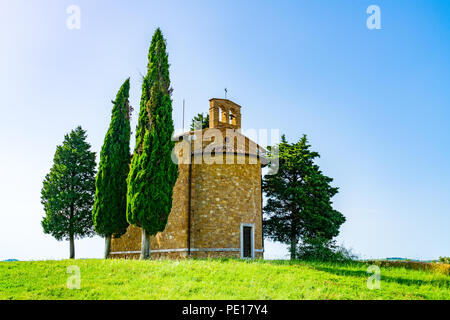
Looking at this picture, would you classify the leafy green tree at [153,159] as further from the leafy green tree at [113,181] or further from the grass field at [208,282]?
the leafy green tree at [113,181]

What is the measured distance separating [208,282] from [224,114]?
12.9 meters

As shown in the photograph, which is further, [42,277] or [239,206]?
[239,206]

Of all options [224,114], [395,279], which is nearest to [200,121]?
[224,114]

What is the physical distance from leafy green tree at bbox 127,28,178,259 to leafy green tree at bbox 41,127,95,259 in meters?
8.21

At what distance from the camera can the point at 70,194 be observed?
24.6 m

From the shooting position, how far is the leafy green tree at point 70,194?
80.2ft

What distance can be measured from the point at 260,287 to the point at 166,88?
38.6ft

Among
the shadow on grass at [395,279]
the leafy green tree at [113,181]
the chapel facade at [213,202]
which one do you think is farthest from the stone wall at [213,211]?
the shadow on grass at [395,279]

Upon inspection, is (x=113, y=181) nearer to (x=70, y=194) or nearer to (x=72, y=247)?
(x=70, y=194)

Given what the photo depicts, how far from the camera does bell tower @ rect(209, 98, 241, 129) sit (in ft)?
73.6

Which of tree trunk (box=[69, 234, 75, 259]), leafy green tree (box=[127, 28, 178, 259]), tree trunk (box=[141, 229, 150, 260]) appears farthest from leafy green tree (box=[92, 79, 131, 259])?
tree trunk (box=[69, 234, 75, 259])
